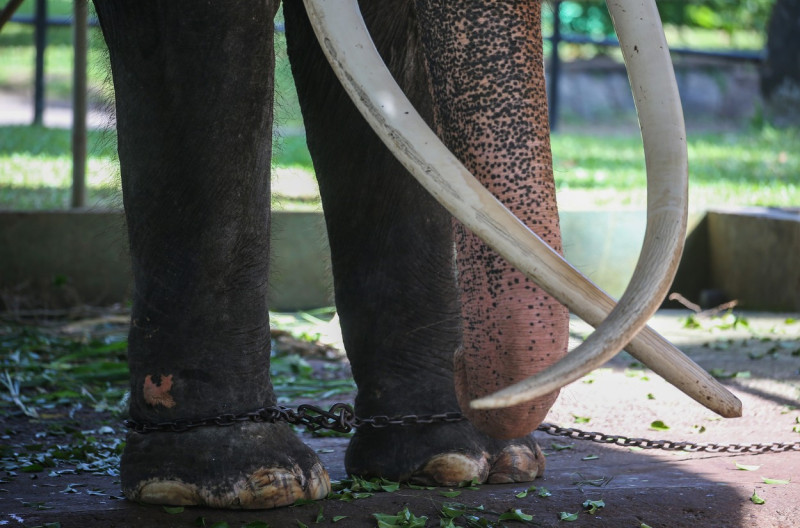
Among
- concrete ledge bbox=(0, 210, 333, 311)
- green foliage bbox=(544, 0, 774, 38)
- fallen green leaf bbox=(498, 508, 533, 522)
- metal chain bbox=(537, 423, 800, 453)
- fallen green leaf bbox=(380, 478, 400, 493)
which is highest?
green foliage bbox=(544, 0, 774, 38)

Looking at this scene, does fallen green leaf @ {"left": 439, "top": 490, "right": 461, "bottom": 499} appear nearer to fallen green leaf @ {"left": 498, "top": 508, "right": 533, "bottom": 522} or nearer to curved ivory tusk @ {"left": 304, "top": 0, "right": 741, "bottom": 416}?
fallen green leaf @ {"left": 498, "top": 508, "right": 533, "bottom": 522}

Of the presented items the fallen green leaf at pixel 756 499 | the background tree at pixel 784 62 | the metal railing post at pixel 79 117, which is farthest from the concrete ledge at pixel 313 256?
the background tree at pixel 784 62

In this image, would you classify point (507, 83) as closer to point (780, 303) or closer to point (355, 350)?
point (355, 350)

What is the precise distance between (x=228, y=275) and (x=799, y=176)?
598 cm

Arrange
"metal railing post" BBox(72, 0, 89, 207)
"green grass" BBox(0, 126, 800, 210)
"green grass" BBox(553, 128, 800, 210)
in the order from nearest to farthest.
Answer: "metal railing post" BBox(72, 0, 89, 207), "green grass" BBox(0, 126, 800, 210), "green grass" BBox(553, 128, 800, 210)

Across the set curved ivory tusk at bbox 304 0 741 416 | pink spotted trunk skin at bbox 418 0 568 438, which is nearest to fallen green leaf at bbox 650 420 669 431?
pink spotted trunk skin at bbox 418 0 568 438

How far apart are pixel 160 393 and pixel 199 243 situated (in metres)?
0.26

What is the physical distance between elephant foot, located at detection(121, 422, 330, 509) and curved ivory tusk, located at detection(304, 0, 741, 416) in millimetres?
682

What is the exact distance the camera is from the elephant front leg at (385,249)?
235 centimetres

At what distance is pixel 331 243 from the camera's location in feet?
8.07

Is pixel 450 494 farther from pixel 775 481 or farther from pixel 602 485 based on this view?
pixel 775 481

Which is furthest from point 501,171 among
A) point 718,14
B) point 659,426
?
point 718,14

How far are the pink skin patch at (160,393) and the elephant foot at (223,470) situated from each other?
5 centimetres

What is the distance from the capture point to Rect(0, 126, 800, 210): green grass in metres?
5.90
